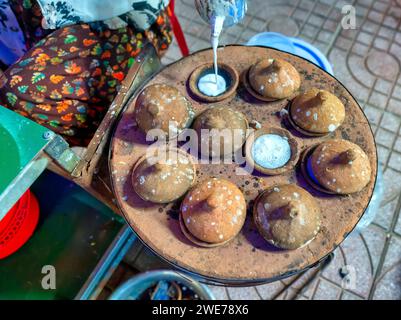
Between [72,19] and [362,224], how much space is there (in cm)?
153

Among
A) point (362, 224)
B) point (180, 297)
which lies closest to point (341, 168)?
point (362, 224)

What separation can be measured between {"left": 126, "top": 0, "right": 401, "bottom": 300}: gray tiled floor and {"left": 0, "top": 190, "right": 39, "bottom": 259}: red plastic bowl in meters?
0.89

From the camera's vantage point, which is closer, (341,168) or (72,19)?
(341,168)

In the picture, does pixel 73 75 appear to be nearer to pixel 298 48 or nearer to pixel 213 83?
pixel 213 83

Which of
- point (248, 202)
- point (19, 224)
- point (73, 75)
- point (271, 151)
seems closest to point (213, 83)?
point (271, 151)

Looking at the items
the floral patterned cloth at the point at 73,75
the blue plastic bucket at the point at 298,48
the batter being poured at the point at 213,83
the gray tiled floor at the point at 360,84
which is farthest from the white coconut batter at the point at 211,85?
the gray tiled floor at the point at 360,84

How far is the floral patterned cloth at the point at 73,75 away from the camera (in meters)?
1.43

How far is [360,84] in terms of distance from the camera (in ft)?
7.27

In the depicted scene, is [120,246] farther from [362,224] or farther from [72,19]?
[362,224]

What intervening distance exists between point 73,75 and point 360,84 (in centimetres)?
163

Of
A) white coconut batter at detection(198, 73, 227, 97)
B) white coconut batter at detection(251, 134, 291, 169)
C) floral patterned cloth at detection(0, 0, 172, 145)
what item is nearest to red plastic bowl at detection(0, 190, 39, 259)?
floral patterned cloth at detection(0, 0, 172, 145)

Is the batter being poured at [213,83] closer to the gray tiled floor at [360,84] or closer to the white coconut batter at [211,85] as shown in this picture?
the white coconut batter at [211,85]
